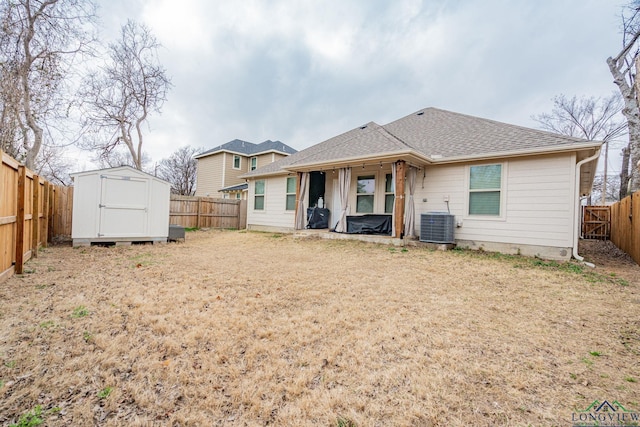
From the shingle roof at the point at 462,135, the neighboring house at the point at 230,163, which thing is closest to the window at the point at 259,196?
the shingle roof at the point at 462,135

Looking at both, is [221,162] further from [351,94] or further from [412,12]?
[412,12]

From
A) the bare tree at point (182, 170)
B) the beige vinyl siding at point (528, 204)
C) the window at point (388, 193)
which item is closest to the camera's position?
the beige vinyl siding at point (528, 204)

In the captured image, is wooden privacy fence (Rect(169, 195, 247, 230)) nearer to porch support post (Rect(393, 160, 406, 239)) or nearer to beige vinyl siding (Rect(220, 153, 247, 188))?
beige vinyl siding (Rect(220, 153, 247, 188))

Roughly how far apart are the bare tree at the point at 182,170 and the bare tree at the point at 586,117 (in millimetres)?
30761

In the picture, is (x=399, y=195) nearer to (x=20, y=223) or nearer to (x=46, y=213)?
(x=20, y=223)

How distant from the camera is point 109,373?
179cm

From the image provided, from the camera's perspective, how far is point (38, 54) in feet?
24.8

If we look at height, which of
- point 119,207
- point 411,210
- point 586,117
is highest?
point 586,117

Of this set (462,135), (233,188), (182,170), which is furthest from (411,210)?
(182,170)

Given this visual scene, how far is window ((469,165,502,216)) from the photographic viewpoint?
6.93m

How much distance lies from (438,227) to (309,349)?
590cm

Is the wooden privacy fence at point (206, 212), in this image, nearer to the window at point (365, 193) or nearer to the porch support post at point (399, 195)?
the window at point (365, 193)

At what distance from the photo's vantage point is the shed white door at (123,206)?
7164 mm

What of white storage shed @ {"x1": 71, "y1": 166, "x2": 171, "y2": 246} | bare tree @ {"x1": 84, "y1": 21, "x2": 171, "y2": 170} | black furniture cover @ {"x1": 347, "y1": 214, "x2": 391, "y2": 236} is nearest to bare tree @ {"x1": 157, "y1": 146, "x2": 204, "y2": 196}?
bare tree @ {"x1": 84, "y1": 21, "x2": 171, "y2": 170}
